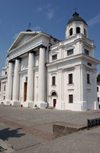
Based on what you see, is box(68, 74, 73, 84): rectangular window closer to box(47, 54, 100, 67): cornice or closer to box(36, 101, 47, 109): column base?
box(47, 54, 100, 67): cornice

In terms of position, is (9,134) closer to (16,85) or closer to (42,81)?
(42,81)

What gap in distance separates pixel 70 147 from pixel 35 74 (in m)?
27.7

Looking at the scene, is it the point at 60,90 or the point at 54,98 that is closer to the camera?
the point at 60,90

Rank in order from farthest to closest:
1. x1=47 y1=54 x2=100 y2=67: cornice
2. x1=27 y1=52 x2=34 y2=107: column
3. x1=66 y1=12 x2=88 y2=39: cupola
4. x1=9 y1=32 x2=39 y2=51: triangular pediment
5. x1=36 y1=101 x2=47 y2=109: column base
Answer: x1=9 y1=32 x2=39 y2=51: triangular pediment
x1=27 y1=52 x2=34 y2=107: column
x1=66 y1=12 x2=88 y2=39: cupola
x1=36 y1=101 x2=47 y2=109: column base
x1=47 y1=54 x2=100 y2=67: cornice

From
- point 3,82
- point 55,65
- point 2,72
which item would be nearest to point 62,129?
point 55,65

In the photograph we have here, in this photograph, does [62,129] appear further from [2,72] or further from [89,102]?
[2,72]

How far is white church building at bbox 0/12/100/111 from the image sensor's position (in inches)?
931

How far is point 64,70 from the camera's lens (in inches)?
1045

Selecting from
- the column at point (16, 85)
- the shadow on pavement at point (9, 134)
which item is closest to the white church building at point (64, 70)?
the column at point (16, 85)

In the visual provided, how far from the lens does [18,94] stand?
37.4m

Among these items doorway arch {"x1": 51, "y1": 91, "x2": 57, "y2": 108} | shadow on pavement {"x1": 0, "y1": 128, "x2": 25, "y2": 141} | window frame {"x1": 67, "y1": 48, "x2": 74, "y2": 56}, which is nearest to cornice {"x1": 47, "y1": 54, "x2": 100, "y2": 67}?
window frame {"x1": 67, "y1": 48, "x2": 74, "y2": 56}

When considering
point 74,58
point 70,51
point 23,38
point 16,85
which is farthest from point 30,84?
point 23,38

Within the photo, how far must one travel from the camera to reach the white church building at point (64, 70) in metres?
23.6

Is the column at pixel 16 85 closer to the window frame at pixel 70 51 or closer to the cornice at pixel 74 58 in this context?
the cornice at pixel 74 58
